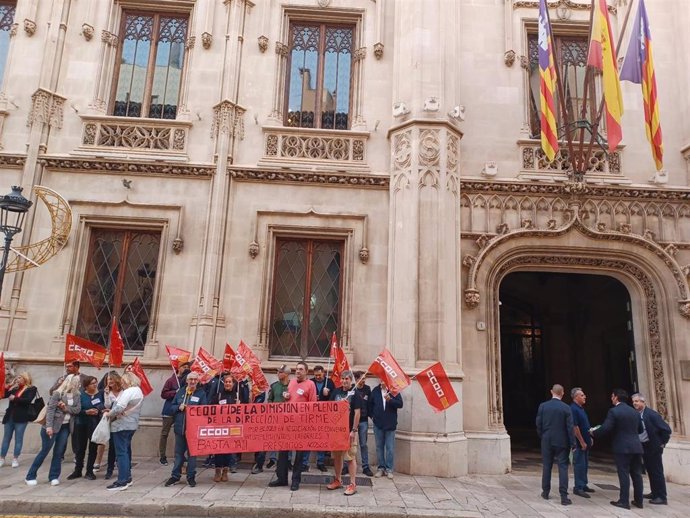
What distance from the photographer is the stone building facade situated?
Result: 11195 millimetres

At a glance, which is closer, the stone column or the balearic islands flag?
the stone column

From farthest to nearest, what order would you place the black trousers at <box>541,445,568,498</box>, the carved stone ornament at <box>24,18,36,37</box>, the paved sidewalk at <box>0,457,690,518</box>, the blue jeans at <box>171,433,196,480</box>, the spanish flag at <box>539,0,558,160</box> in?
the carved stone ornament at <box>24,18,36,37</box> < the spanish flag at <box>539,0,558,160</box> < the black trousers at <box>541,445,568,498</box> < the blue jeans at <box>171,433,196,480</box> < the paved sidewalk at <box>0,457,690,518</box>

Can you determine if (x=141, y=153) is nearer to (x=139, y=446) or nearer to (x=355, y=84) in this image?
(x=355, y=84)

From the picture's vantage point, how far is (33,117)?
12.1 meters

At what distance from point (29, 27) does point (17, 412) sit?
9539 mm

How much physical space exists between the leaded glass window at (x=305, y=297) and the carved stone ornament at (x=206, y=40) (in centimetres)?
546

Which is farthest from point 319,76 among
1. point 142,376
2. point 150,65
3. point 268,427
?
point 268,427

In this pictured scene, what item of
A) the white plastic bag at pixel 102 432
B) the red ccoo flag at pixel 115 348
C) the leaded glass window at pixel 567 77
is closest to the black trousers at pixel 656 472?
the leaded glass window at pixel 567 77

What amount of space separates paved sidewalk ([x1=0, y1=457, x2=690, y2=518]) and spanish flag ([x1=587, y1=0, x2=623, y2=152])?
23.6 ft

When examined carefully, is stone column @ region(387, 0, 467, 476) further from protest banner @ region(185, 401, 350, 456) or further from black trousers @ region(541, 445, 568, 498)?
protest banner @ region(185, 401, 350, 456)

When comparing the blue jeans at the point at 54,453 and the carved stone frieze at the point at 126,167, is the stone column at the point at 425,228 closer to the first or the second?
the carved stone frieze at the point at 126,167

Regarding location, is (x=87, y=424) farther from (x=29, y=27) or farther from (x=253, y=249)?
(x=29, y=27)

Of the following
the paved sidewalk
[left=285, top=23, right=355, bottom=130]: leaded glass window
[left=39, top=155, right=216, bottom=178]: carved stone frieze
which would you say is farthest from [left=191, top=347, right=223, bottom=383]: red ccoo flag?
[left=285, top=23, right=355, bottom=130]: leaded glass window

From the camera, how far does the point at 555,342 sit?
18.2 m
